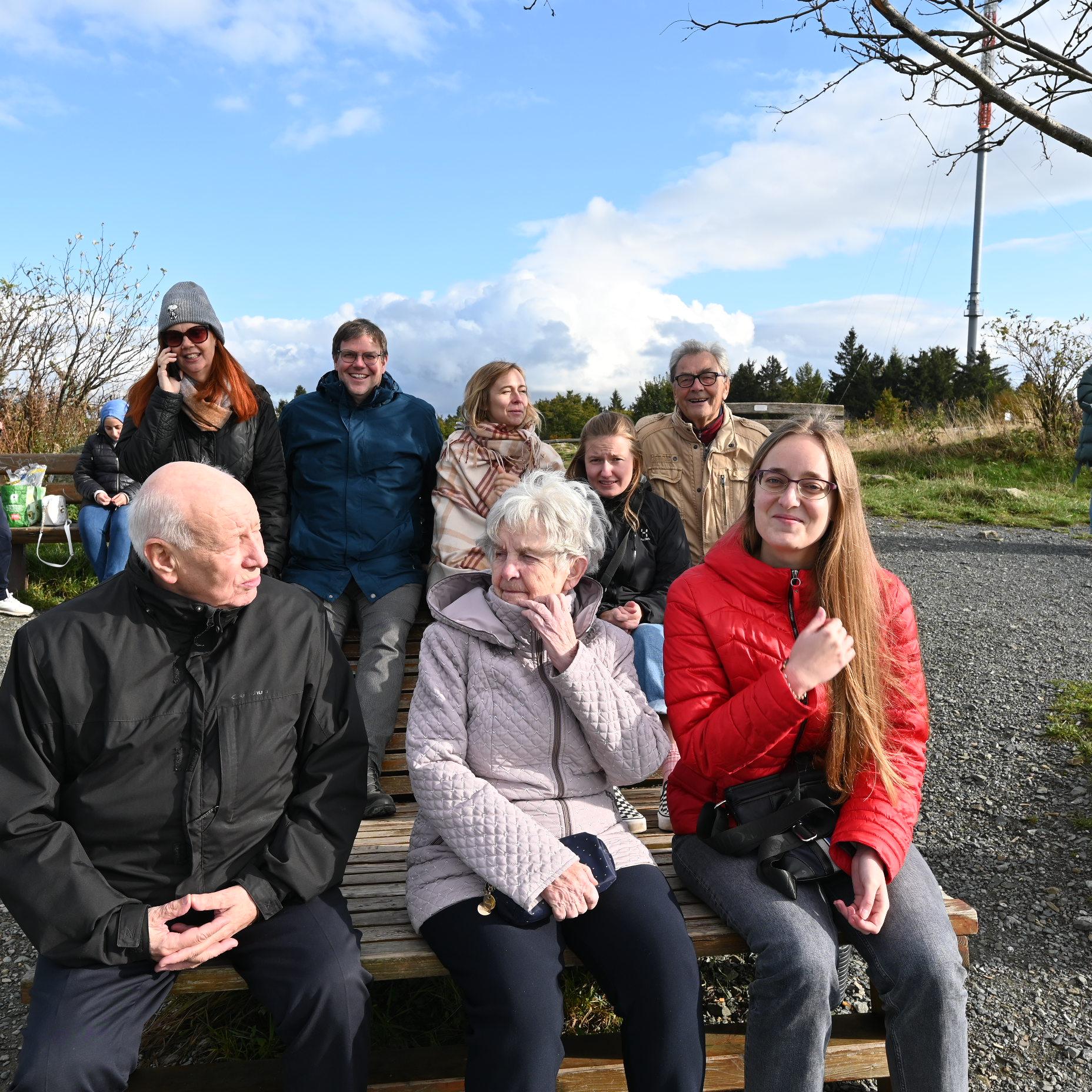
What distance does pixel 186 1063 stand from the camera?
2922 mm

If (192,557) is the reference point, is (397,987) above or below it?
below

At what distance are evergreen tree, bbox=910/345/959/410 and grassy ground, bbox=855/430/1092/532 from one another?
2324 centimetres

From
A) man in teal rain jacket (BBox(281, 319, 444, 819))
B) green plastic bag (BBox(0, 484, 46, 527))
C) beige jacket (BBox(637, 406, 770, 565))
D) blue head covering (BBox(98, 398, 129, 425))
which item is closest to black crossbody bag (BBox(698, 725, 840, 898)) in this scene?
man in teal rain jacket (BBox(281, 319, 444, 819))

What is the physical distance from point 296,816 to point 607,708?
877mm

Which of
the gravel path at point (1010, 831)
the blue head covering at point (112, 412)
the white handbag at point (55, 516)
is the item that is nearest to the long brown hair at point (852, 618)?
the gravel path at point (1010, 831)

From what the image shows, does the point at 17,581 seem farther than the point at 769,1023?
Yes

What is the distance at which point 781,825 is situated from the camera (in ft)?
8.18

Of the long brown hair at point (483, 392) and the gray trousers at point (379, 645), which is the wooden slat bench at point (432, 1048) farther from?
the long brown hair at point (483, 392)

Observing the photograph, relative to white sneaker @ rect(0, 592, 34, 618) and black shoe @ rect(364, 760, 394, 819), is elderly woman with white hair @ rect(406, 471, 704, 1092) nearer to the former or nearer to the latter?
black shoe @ rect(364, 760, 394, 819)

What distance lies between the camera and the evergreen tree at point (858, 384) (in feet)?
132

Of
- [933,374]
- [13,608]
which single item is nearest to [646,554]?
[13,608]

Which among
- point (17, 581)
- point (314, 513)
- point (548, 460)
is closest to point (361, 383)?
point (314, 513)

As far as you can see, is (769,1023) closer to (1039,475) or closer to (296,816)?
(296,816)

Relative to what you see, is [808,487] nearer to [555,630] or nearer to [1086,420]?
[555,630]
